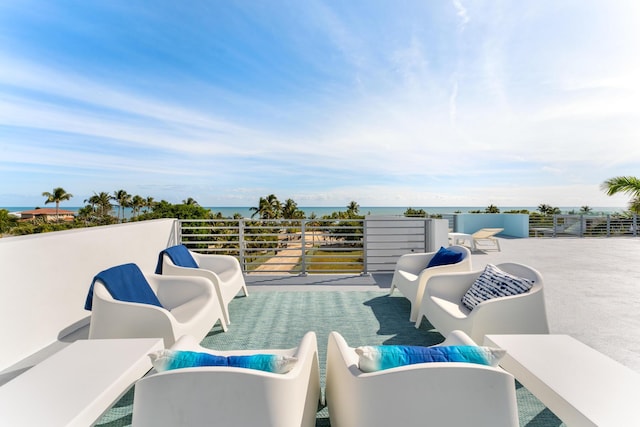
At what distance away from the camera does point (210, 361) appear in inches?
54.5

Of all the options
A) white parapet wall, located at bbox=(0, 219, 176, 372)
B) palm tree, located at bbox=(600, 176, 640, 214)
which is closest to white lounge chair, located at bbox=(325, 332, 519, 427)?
white parapet wall, located at bbox=(0, 219, 176, 372)

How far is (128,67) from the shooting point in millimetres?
8984

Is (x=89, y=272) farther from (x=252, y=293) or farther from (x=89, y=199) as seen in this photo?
(x=89, y=199)

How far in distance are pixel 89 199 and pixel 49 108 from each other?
45.3 meters

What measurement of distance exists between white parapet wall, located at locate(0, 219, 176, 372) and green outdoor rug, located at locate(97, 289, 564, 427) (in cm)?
157

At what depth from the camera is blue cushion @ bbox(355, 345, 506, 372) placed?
1394mm

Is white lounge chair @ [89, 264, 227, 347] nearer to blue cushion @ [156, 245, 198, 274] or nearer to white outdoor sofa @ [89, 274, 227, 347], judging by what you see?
white outdoor sofa @ [89, 274, 227, 347]

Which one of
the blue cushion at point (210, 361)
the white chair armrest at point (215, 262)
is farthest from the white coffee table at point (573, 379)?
the white chair armrest at point (215, 262)

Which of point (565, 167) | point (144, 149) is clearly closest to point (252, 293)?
point (144, 149)

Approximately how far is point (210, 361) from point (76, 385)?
74cm

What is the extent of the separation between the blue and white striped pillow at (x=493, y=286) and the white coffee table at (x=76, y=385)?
266 cm

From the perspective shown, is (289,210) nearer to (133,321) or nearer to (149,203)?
(149,203)

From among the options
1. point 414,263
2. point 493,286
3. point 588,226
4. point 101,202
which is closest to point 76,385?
point 493,286

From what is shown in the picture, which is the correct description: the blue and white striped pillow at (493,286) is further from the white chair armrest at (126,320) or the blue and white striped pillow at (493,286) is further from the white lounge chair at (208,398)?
the white chair armrest at (126,320)
